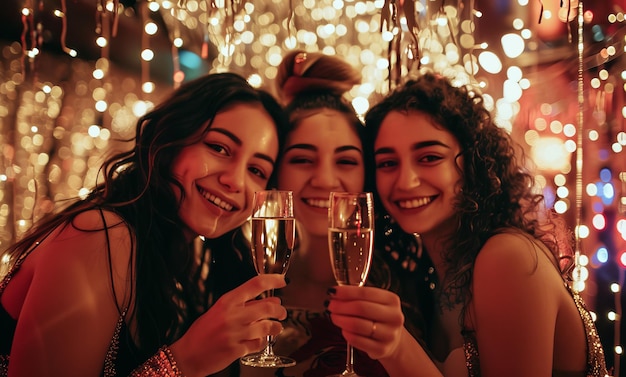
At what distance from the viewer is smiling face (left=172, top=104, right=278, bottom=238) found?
6.41ft

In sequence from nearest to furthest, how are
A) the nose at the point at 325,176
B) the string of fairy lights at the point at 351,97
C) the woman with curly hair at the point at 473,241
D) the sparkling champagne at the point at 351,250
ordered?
the sparkling champagne at the point at 351,250, the woman with curly hair at the point at 473,241, the nose at the point at 325,176, the string of fairy lights at the point at 351,97

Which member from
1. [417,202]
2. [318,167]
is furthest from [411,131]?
[318,167]

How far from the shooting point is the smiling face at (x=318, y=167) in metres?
2.23

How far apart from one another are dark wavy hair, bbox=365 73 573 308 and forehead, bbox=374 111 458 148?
2cm

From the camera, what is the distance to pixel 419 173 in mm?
2121

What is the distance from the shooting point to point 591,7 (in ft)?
12.3

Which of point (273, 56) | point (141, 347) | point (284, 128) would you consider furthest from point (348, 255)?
point (273, 56)

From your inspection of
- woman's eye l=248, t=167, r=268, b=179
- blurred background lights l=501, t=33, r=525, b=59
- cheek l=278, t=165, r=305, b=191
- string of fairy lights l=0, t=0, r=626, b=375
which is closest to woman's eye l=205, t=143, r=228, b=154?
woman's eye l=248, t=167, r=268, b=179

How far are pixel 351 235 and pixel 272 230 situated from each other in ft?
0.75

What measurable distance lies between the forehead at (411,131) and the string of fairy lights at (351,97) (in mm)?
1463

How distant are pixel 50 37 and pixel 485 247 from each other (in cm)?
425

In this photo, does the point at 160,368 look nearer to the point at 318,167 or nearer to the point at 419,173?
the point at 318,167

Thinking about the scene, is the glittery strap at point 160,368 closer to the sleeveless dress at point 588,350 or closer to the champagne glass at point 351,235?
the champagne glass at point 351,235

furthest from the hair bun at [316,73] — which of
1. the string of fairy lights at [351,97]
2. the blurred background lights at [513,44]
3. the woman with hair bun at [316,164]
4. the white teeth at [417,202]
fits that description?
the blurred background lights at [513,44]
